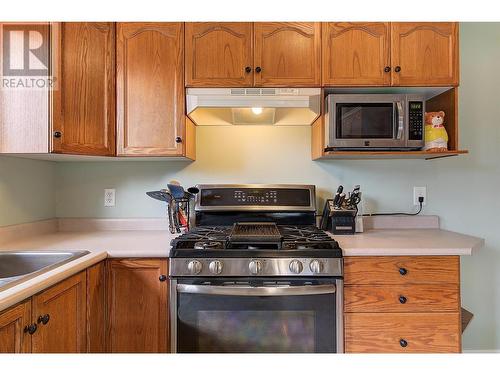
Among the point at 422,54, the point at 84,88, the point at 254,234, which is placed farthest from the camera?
the point at 422,54

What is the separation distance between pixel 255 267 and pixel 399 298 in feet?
2.29

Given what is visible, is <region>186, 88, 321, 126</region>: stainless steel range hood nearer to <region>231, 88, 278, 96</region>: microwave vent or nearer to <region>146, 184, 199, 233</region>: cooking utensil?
<region>231, 88, 278, 96</region>: microwave vent

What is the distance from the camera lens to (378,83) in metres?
1.69

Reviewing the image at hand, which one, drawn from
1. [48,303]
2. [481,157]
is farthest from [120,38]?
[481,157]

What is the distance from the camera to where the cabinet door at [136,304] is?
Result: 1.41m

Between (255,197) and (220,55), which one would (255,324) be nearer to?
(255,197)

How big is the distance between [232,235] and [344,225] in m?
0.72

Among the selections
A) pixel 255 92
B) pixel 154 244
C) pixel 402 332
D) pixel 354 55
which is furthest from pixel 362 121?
pixel 154 244

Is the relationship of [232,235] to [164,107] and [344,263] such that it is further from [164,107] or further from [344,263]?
[164,107]

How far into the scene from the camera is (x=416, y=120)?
1679mm

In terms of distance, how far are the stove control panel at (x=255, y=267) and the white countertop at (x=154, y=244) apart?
99 millimetres

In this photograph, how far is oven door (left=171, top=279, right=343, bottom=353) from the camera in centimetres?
135

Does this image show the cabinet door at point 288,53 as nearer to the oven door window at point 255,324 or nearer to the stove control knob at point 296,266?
the stove control knob at point 296,266

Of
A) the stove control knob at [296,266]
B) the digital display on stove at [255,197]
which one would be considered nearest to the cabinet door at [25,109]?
the digital display on stove at [255,197]
